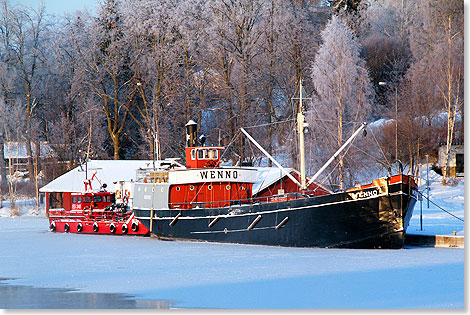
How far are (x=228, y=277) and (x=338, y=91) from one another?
1094 inches

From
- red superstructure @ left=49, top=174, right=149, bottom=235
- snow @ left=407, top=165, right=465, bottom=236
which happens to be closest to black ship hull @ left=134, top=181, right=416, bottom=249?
snow @ left=407, top=165, right=465, bottom=236

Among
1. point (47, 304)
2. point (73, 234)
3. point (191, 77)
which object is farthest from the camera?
Answer: point (191, 77)

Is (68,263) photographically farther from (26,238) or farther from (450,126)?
(450,126)

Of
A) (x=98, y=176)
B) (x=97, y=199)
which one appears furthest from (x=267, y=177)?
(x=98, y=176)

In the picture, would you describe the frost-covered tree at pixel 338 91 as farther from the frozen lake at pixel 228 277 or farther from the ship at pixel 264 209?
the frozen lake at pixel 228 277

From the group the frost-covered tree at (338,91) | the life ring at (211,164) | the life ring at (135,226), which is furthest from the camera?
the frost-covered tree at (338,91)

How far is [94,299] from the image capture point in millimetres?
17188

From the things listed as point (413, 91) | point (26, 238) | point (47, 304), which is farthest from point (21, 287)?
point (413, 91)

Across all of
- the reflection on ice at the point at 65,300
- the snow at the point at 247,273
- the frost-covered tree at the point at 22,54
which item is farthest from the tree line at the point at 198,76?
the reflection on ice at the point at 65,300

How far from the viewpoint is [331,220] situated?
92.6 feet

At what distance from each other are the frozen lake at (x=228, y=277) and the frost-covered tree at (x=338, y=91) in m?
18.0

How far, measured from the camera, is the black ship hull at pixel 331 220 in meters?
27.6

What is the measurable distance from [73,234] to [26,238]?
5.22 meters

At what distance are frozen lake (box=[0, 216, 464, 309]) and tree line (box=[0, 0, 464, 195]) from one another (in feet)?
74.0
